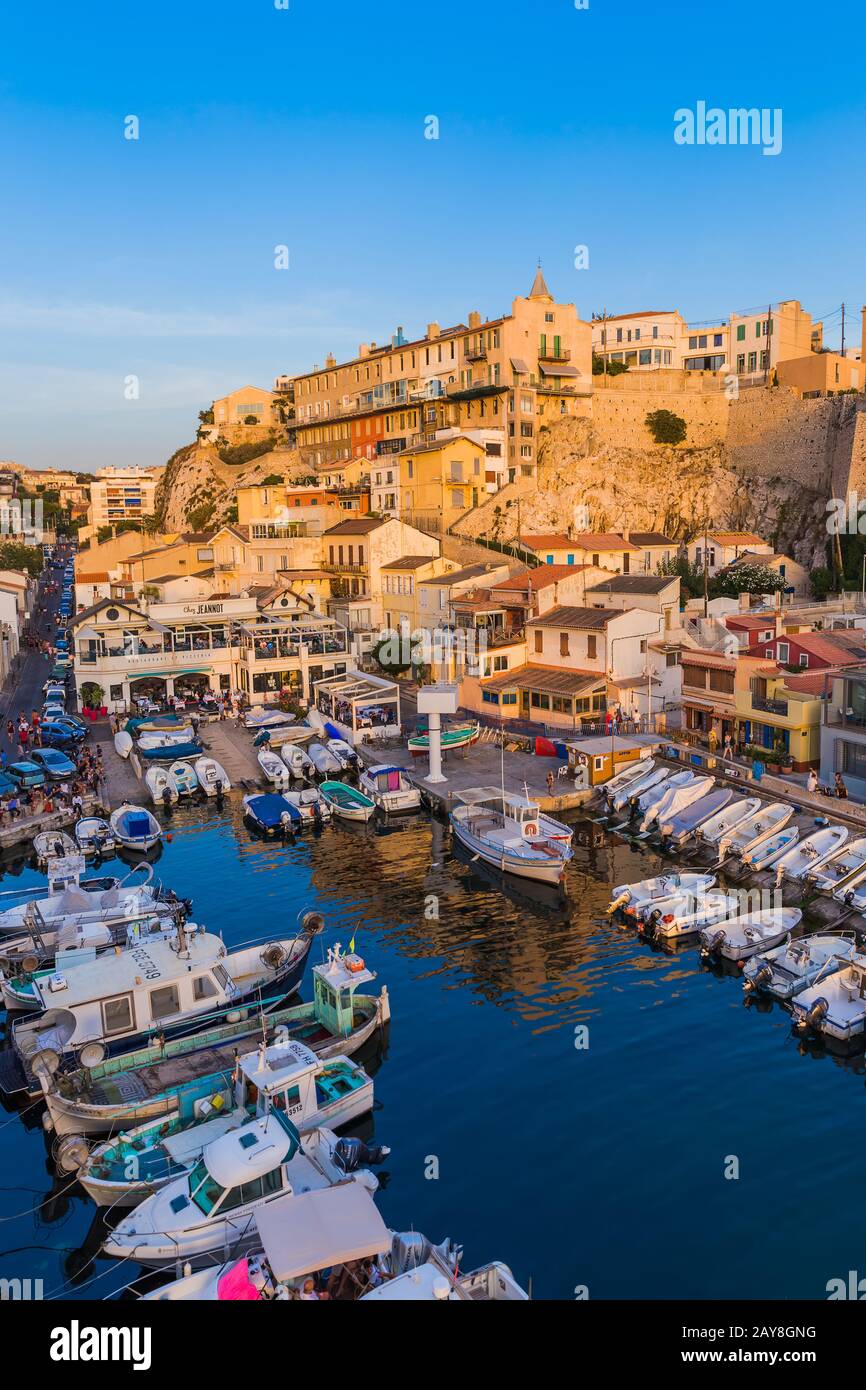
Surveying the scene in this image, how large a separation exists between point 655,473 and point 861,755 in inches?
1994

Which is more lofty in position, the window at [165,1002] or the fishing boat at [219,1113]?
the window at [165,1002]

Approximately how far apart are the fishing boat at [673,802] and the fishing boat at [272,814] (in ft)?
41.9

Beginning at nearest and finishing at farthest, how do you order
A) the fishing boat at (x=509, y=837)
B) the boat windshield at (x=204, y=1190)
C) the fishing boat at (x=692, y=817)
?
the boat windshield at (x=204, y=1190)
the fishing boat at (x=509, y=837)
the fishing boat at (x=692, y=817)

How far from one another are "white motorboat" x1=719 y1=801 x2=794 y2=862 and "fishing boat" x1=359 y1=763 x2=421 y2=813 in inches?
484

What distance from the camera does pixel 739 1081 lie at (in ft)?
64.6

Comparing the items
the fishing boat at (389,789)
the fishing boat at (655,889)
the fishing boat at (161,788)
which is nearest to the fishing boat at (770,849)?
the fishing boat at (655,889)

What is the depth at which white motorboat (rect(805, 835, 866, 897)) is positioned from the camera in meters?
27.6

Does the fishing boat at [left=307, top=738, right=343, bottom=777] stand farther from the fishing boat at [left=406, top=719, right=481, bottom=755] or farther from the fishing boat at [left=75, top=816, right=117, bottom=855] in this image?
the fishing boat at [left=75, top=816, right=117, bottom=855]

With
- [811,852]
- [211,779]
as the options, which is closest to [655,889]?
[811,852]

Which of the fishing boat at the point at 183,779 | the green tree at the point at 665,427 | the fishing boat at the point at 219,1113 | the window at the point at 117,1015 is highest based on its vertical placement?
the green tree at the point at 665,427

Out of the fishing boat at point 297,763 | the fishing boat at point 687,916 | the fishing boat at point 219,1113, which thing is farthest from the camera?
the fishing boat at point 297,763

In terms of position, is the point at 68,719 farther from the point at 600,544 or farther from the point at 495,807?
the point at 600,544

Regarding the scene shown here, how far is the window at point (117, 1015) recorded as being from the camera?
20.9 metres

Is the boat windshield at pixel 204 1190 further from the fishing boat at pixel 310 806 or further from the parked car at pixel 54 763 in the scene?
the parked car at pixel 54 763
